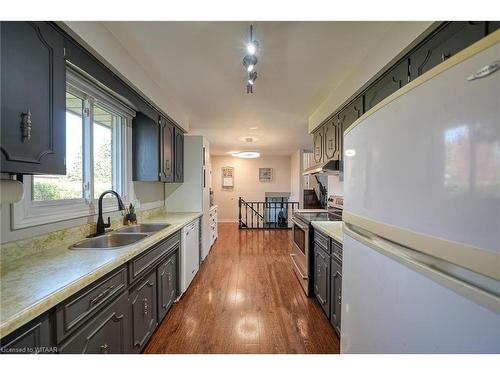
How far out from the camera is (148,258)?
1671 mm

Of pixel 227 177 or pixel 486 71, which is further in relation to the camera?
pixel 227 177

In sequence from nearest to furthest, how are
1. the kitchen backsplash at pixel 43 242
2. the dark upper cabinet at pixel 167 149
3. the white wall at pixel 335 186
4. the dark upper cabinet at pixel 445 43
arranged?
the dark upper cabinet at pixel 445 43 < the kitchen backsplash at pixel 43 242 < the dark upper cabinet at pixel 167 149 < the white wall at pixel 335 186

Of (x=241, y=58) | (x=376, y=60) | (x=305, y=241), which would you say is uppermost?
(x=241, y=58)

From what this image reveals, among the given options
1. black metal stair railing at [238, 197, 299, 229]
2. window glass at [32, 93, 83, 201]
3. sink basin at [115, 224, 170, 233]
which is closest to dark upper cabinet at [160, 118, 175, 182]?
sink basin at [115, 224, 170, 233]

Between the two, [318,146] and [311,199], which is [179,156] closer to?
[318,146]

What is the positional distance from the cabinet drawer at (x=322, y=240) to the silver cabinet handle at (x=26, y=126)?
214 centimetres

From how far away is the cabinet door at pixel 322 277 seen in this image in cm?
206

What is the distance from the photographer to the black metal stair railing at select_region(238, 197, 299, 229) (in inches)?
287

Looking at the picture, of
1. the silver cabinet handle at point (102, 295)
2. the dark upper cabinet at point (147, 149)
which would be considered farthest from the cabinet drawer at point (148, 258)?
the dark upper cabinet at point (147, 149)

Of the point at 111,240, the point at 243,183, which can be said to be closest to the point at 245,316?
the point at 111,240

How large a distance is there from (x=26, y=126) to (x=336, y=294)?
2.26 metres

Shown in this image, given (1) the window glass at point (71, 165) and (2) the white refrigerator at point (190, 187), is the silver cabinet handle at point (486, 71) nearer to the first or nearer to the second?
(1) the window glass at point (71, 165)

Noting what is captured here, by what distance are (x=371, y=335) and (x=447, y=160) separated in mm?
703
